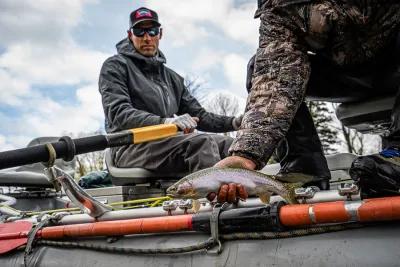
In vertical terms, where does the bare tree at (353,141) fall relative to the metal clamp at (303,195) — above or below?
above

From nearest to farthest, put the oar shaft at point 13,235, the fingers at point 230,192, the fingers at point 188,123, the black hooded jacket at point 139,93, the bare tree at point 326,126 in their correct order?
the fingers at point 230,192
the oar shaft at point 13,235
the fingers at point 188,123
the black hooded jacket at point 139,93
the bare tree at point 326,126

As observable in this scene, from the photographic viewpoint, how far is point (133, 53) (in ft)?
19.1

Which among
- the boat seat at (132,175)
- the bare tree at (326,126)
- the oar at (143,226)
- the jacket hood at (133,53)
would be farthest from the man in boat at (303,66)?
the bare tree at (326,126)

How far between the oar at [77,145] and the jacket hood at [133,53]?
156 centimetres

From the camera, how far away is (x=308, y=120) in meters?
2.95

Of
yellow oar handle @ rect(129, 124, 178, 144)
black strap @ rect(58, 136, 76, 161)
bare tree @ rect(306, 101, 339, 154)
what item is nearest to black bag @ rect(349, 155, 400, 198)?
black strap @ rect(58, 136, 76, 161)

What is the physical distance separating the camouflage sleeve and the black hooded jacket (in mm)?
2369

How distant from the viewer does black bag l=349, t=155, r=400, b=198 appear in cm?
207

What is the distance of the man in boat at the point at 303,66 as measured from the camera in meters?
2.58

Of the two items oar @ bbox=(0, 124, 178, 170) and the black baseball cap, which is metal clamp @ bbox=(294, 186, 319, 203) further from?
the black baseball cap

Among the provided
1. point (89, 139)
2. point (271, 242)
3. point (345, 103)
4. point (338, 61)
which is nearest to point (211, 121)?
point (89, 139)

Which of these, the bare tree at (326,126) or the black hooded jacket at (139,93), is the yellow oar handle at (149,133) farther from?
the bare tree at (326,126)

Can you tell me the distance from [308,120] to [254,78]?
382mm

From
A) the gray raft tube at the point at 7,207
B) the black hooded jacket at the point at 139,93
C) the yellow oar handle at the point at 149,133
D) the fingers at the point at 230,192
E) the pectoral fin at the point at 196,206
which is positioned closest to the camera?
the fingers at the point at 230,192
